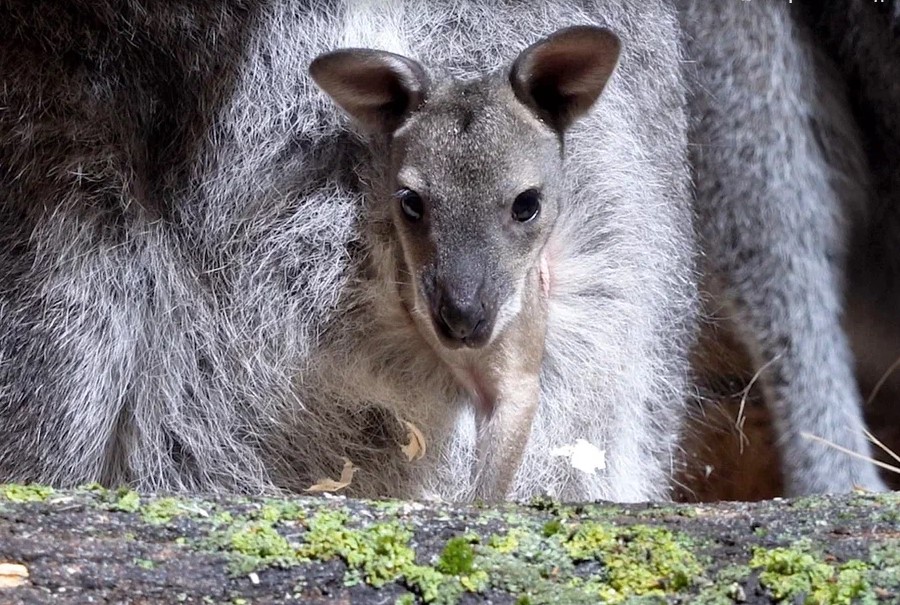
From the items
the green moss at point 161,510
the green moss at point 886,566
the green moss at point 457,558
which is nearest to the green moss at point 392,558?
the green moss at point 457,558

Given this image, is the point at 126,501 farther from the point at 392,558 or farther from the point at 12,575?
the point at 392,558

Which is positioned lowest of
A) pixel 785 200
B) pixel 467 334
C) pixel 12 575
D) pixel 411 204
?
pixel 12 575

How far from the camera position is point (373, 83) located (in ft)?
5.00

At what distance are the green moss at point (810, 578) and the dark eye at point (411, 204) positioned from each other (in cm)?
59

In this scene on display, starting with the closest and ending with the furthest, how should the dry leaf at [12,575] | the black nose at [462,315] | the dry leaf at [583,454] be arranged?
the dry leaf at [12,575] < the black nose at [462,315] < the dry leaf at [583,454]

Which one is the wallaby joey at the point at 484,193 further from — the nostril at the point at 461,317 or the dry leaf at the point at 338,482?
the dry leaf at the point at 338,482

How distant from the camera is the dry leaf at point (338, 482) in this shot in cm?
170

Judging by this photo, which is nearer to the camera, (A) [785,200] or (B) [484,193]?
(B) [484,193]

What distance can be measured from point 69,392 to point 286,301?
297mm

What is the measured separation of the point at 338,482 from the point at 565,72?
24.3 inches

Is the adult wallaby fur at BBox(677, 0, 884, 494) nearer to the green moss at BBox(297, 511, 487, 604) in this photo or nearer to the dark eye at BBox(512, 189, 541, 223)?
the dark eye at BBox(512, 189, 541, 223)

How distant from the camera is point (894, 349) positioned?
2.49 metres

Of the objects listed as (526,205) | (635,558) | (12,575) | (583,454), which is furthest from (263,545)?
(583,454)

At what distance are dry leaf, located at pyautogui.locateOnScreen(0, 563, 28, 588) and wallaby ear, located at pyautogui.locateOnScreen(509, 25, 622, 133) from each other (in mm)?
810
